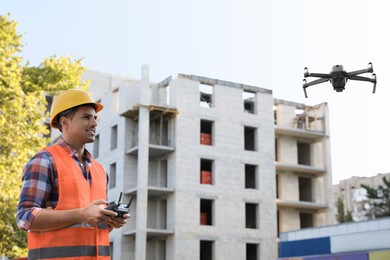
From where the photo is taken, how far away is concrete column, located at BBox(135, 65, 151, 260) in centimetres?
3041

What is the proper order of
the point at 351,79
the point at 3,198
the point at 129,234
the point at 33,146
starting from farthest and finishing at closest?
the point at 129,234
the point at 33,146
the point at 3,198
the point at 351,79

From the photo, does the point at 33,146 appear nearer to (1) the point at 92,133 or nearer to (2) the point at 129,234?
(1) the point at 92,133

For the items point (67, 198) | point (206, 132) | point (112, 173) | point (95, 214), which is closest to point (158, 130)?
point (206, 132)

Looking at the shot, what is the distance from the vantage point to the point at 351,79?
31.1ft

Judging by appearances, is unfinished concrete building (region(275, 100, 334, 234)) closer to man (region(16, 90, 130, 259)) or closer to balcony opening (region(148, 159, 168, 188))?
balcony opening (region(148, 159, 168, 188))

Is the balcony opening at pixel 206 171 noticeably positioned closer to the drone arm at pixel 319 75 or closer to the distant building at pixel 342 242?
the distant building at pixel 342 242

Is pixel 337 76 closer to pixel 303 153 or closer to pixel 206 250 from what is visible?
pixel 206 250

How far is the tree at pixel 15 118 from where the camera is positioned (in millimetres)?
13984

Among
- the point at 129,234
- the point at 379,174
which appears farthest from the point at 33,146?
the point at 379,174

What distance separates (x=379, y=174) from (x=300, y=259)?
163ft

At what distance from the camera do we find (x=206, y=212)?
1321 inches

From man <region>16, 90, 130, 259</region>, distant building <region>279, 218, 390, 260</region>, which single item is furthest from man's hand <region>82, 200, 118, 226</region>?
distant building <region>279, 218, 390, 260</region>

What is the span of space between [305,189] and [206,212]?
777cm

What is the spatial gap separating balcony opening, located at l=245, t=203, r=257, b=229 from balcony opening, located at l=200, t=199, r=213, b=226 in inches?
95.3
